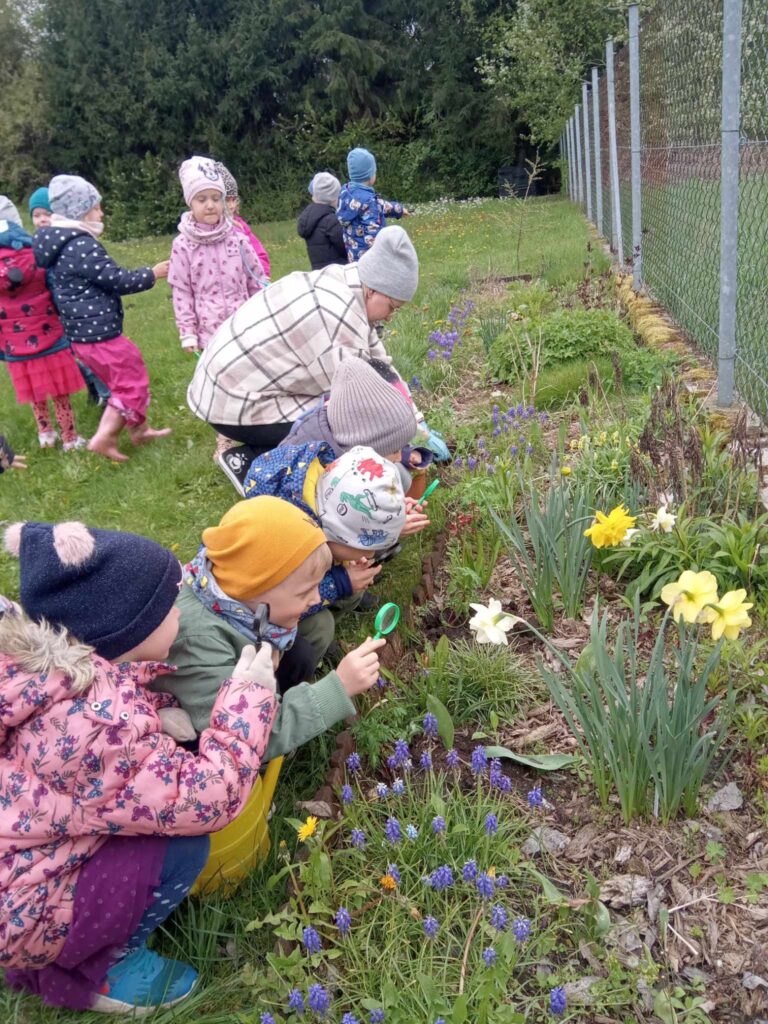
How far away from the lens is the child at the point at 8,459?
13.8 feet

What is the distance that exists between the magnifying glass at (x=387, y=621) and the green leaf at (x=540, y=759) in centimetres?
49

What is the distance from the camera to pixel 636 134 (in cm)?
584

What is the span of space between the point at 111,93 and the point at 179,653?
90.6 feet

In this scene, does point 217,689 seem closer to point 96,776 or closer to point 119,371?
point 96,776

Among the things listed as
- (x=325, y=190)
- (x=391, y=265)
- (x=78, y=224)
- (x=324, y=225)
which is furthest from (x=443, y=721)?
(x=325, y=190)

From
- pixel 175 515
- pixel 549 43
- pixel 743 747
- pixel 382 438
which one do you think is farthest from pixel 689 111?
pixel 549 43

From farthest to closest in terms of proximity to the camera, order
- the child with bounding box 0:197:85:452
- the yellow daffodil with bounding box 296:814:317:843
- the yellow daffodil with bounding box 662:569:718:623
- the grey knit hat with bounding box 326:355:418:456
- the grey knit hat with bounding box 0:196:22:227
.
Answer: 1. the grey knit hat with bounding box 0:196:22:227
2. the child with bounding box 0:197:85:452
3. the grey knit hat with bounding box 326:355:418:456
4. the yellow daffodil with bounding box 296:814:317:843
5. the yellow daffodil with bounding box 662:569:718:623

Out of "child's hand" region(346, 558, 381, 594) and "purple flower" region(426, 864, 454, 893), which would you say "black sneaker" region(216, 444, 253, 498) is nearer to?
"child's hand" region(346, 558, 381, 594)

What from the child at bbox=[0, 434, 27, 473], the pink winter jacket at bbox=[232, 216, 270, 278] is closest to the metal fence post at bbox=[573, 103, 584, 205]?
the pink winter jacket at bbox=[232, 216, 270, 278]

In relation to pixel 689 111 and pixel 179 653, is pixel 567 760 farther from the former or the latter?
pixel 689 111

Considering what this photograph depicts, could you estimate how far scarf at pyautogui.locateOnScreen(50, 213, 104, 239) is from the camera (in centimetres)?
485

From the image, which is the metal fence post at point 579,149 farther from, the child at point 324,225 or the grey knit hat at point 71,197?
the grey knit hat at point 71,197

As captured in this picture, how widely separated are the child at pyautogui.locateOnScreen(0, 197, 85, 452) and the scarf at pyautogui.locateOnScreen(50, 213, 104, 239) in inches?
9.3

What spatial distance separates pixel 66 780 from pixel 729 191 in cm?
347
